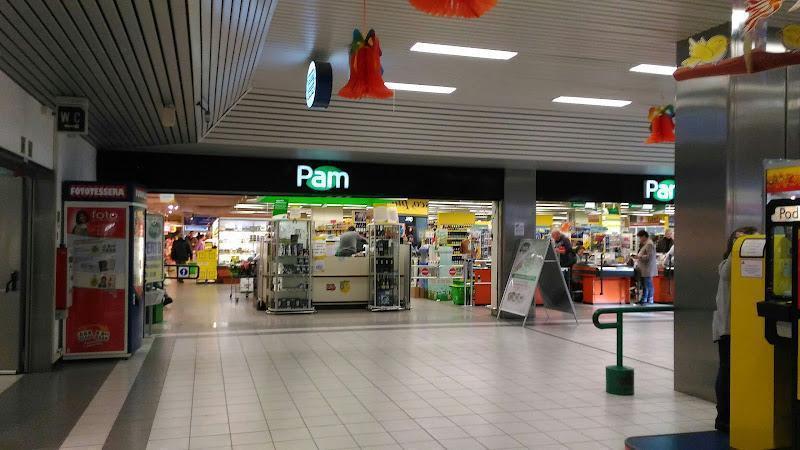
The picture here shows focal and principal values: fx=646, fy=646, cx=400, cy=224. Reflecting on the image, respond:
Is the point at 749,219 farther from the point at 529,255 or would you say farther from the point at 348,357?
the point at 529,255

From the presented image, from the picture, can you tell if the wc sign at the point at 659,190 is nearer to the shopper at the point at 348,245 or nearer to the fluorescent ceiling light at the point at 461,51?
the shopper at the point at 348,245

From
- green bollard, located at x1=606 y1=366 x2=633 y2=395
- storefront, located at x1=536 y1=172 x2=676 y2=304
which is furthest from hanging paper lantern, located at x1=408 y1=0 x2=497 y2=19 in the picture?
storefront, located at x1=536 y1=172 x2=676 y2=304

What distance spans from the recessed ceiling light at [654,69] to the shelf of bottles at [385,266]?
6770 millimetres

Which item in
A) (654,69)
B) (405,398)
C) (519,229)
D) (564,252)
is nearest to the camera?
(405,398)

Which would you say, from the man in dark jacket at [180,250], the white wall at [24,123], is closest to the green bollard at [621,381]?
the white wall at [24,123]

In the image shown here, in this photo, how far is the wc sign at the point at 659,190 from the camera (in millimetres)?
12906

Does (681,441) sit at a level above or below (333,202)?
below

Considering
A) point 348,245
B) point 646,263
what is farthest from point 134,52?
point 646,263

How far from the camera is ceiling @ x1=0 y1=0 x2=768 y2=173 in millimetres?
4609

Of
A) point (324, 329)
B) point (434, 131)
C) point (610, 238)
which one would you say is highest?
point (434, 131)

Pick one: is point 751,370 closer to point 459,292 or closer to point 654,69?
point 654,69

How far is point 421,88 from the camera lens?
8305 mm

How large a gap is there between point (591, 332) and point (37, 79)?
7.88 meters

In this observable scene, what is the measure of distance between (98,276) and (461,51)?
478cm
